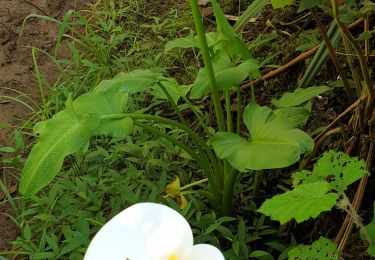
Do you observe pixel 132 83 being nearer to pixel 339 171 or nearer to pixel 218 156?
pixel 218 156

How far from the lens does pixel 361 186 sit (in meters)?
1.41

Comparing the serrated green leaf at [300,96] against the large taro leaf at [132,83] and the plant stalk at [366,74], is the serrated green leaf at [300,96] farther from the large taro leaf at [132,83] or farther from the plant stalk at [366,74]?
the large taro leaf at [132,83]

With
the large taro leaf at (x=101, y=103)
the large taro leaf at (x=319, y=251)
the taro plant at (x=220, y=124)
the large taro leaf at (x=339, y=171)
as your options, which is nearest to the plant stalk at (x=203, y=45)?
the taro plant at (x=220, y=124)

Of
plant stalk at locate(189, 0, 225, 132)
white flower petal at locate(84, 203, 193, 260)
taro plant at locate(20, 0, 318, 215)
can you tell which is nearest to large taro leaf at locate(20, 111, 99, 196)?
taro plant at locate(20, 0, 318, 215)

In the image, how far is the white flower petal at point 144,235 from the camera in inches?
33.7

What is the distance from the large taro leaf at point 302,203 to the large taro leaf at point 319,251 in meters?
0.21

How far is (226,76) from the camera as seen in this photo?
154cm

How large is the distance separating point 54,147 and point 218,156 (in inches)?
15.1

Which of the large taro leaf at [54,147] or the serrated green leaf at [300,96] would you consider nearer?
the large taro leaf at [54,147]

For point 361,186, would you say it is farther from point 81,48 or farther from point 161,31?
point 81,48

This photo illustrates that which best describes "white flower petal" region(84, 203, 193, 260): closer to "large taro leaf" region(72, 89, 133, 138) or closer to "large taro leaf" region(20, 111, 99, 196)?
"large taro leaf" region(20, 111, 99, 196)

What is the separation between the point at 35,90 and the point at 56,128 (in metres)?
1.06

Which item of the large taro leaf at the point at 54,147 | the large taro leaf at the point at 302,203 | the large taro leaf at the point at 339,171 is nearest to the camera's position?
the large taro leaf at the point at 302,203

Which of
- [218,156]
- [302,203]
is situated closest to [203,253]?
[302,203]
